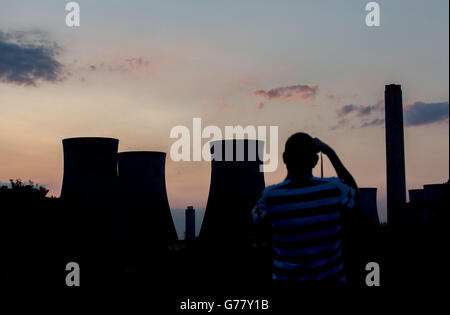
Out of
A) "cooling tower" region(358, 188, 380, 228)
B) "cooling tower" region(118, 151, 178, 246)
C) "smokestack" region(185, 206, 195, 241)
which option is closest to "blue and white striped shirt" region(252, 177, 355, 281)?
"cooling tower" region(118, 151, 178, 246)

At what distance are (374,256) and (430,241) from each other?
8.83 ft

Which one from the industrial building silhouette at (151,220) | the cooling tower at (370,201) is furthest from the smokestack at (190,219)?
the industrial building silhouette at (151,220)

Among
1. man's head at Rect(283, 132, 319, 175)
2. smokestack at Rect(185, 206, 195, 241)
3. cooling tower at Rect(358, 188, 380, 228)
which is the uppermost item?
man's head at Rect(283, 132, 319, 175)

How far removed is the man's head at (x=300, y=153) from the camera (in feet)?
7.64

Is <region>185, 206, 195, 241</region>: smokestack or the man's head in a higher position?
the man's head

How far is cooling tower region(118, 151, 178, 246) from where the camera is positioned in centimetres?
1875

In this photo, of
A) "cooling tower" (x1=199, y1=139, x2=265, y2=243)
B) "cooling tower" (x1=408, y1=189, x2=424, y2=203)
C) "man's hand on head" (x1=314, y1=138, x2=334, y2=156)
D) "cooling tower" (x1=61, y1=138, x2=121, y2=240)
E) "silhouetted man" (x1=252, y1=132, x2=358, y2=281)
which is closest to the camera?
"silhouetted man" (x1=252, y1=132, x2=358, y2=281)

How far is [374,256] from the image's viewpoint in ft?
39.0

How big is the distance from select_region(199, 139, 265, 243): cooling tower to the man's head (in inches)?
570

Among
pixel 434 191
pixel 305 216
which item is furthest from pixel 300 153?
pixel 434 191

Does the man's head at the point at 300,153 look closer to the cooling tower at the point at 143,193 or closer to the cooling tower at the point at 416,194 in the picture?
the cooling tower at the point at 143,193

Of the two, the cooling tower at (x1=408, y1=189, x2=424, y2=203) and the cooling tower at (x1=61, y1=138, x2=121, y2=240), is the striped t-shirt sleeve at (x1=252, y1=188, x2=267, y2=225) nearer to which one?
the cooling tower at (x1=61, y1=138, x2=121, y2=240)
